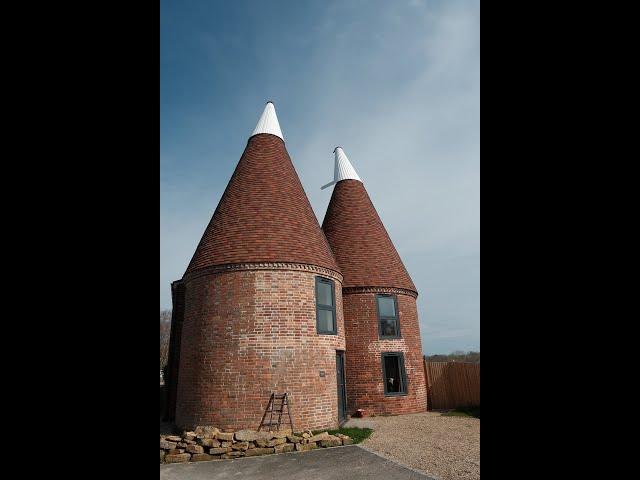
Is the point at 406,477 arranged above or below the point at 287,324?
below

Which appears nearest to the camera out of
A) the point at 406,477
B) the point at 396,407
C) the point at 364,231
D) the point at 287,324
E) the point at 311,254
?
the point at 406,477

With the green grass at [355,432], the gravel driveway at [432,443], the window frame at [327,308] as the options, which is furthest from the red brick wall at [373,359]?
the green grass at [355,432]

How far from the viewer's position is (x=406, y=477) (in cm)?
698

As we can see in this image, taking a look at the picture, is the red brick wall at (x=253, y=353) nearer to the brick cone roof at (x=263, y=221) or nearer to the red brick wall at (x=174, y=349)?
the brick cone roof at (x=263, y=221)

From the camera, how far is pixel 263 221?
1291 centimetres

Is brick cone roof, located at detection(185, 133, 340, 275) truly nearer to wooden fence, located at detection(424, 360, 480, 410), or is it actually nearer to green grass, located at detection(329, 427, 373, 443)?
green grass, located at detection(329, 427, 373, 443)

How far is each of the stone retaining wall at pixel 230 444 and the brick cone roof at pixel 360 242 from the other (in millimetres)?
7003

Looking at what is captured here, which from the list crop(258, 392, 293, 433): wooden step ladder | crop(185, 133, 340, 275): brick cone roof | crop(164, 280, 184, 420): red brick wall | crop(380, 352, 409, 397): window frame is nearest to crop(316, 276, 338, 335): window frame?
crop(185, 133, 340, 275): brick cone roof

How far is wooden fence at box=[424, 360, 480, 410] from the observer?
1623 centimetres
